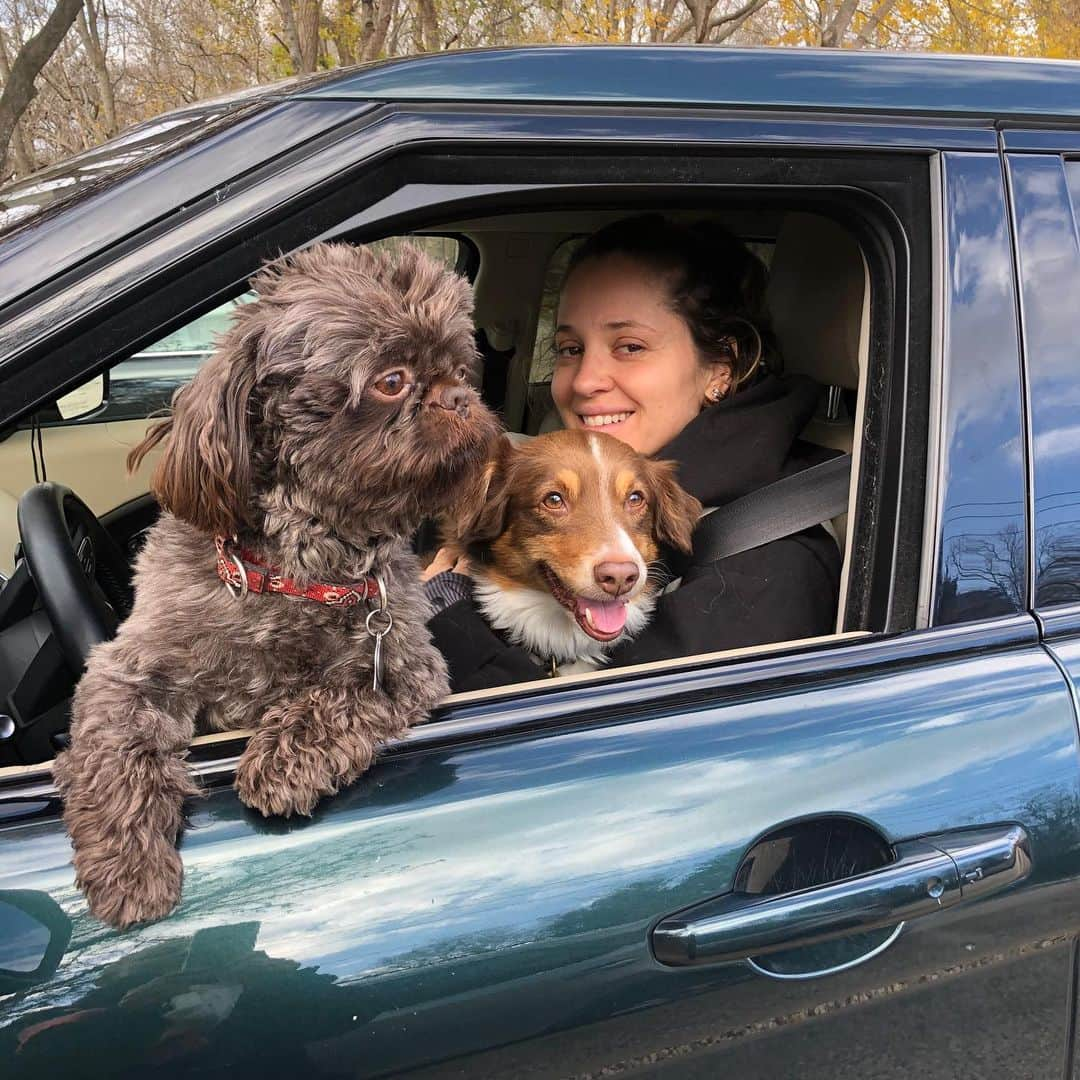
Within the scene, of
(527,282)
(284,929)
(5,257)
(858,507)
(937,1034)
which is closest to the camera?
(284,929)

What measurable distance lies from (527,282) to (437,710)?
258 centimetres

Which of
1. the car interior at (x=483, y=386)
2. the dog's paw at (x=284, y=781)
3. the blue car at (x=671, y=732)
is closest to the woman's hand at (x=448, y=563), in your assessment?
the car interior at (x=483, y=386)

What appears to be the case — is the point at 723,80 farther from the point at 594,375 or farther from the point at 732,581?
the point at 594,375

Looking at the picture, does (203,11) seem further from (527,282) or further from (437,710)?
(437,710)

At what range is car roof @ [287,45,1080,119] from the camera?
1.61 metres

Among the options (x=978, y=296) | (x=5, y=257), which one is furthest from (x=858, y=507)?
(x=5, y=257)

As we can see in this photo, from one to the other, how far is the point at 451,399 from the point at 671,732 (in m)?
0.66

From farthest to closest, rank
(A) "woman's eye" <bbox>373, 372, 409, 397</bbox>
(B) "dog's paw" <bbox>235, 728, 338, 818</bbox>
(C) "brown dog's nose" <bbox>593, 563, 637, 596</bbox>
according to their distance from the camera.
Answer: (C) "brown dog's nose" <bbox>593, 563, 637, 596</bbox> → (A) "woman's eye" <bbox>373, 372, 409, 397</bbox> → (B) "dog's paw" <bbox>235, 728, 338, 818</bbox>

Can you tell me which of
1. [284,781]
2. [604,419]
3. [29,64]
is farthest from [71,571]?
[29,64]

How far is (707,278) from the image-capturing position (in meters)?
2.86

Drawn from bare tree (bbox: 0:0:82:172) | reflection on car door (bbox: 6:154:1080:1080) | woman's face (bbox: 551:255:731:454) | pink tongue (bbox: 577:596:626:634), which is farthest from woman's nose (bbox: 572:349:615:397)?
bare tree (bbox: 0:0:82:172)

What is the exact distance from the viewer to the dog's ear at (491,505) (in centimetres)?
261

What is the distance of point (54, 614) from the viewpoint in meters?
2.10

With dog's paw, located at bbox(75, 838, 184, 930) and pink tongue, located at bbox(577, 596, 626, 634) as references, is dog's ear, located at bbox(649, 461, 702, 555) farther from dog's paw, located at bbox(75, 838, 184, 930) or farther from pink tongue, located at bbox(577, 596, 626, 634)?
dog's paw, located at bbox(75, 838, 184, 930)
